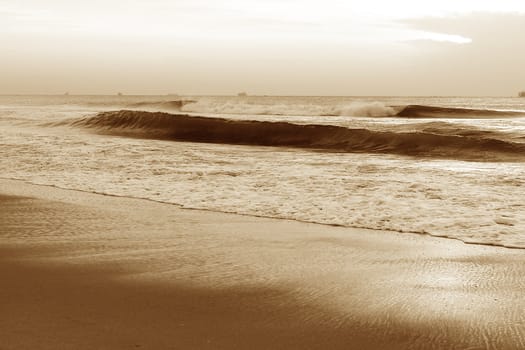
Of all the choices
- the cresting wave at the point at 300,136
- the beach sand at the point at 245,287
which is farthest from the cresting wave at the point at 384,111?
the beach sand at the point at 245,287

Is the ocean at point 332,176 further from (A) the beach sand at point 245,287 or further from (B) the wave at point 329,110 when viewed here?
(B) the wave at point 329,110

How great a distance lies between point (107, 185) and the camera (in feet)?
27.0

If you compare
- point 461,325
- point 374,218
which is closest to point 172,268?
point 461,325

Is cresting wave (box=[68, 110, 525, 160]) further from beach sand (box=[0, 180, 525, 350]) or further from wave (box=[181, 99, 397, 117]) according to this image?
wave (box=[181, 99, 397, 117])

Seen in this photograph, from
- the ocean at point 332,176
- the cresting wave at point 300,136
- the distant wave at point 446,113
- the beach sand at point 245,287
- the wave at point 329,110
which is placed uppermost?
the wave at point 329,110

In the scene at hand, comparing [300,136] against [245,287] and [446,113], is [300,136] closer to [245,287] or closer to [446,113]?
[245,287]

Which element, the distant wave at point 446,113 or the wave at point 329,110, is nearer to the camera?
the distant wave at point 446,113

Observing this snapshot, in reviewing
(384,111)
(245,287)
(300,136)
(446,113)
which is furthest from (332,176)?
(446,113)

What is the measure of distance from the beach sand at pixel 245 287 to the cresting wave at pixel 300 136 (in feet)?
29.6

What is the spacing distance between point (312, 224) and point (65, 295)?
2937 millimetres

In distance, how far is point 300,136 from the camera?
18.1 metres

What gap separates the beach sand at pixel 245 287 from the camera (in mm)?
2869

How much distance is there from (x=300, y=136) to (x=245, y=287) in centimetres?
1459

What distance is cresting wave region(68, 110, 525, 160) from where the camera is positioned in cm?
1401
